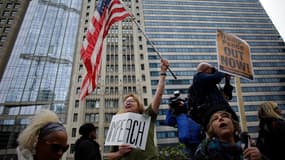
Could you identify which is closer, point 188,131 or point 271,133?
point 271,133

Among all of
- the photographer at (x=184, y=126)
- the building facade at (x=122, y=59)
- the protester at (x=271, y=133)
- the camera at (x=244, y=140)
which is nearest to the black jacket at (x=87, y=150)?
the photographer at (x=184, y=126)

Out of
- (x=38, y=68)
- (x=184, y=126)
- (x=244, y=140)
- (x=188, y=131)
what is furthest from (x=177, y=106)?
(x=38, y=68)

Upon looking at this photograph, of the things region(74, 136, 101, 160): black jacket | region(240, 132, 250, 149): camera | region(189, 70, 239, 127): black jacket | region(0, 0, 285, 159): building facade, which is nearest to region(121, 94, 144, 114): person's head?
region(189, 70, 239, 127): black jacket

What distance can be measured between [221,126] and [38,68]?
55767mm

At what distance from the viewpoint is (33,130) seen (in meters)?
1.99

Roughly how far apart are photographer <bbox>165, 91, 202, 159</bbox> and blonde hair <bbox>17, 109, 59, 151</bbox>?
83.3 inches

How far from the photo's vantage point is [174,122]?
3910mm

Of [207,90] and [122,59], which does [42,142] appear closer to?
[207,90]

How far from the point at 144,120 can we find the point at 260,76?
71.4m

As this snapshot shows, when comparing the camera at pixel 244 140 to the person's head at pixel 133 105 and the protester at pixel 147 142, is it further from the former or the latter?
the person's head at pixel 133 105

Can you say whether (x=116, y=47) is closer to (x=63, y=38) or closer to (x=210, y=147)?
(x=63, y=38)

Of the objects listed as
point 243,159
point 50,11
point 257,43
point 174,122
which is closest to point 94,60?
point 174,122

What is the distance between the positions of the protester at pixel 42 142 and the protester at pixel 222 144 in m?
1.38

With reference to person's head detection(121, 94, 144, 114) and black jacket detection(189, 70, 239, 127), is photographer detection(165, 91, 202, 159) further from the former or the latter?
person's head detection(121, 94, 144, 114)
